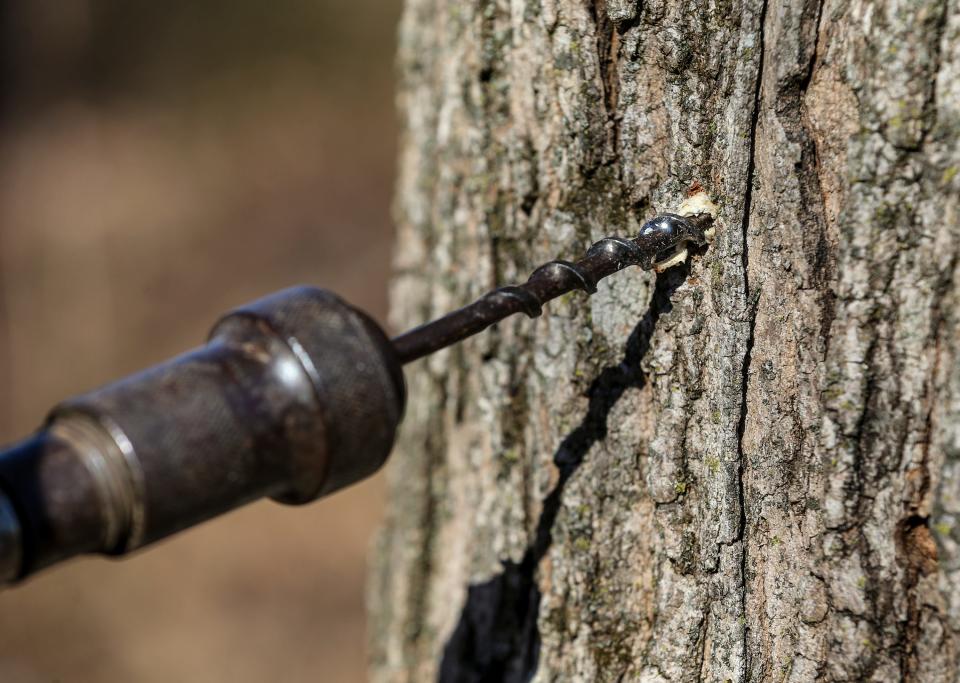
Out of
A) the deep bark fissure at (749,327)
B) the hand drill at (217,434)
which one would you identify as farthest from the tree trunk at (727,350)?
the hand drill at (217,434)

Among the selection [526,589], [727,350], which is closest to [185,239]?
[526,589]

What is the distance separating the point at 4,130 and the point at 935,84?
5.25 metres

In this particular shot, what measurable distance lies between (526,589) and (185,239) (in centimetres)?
374

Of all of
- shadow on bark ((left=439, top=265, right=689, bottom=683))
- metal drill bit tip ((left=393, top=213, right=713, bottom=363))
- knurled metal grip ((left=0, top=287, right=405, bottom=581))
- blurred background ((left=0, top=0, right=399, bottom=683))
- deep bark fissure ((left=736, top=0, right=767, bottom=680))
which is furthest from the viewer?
blurred background ((left=0, top=0, right=399, bottom=683))

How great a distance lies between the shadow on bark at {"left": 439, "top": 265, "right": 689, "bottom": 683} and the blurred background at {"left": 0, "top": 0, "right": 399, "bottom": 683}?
2.17 meters

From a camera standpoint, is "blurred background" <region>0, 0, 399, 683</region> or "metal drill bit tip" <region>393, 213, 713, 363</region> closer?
"metal drill bit tip" <region>393, 213, 713, 363</region>

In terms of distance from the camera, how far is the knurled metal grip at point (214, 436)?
85 cm

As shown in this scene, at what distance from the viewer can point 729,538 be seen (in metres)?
1.21

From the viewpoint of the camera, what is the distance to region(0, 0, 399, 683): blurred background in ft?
12.2

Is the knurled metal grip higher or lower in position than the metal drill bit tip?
lower

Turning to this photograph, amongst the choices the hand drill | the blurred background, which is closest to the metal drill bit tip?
the hand drill

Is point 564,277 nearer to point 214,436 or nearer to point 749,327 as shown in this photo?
point 749,327

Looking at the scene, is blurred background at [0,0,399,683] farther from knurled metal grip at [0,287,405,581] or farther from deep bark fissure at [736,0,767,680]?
knurled metal grip at [0,287,405,581]

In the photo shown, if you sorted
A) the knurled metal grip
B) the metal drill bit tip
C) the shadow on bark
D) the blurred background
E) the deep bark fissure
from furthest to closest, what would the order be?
the blurred background → the shadow on bark → the deep bark fissure → the metal drill bit tip → the knurled metal grip
